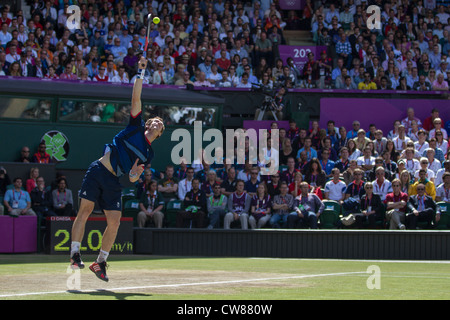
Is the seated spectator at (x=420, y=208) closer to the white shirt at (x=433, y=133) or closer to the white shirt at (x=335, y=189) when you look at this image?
the white shirt at (x=335, y=189)

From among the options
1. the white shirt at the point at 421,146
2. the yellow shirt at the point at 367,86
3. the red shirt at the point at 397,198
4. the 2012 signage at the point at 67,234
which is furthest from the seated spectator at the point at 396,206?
the yellow shirt at the point at 367,86

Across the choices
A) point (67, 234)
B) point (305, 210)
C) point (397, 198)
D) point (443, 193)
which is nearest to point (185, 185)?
point (305, 210)

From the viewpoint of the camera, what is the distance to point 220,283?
356 inches

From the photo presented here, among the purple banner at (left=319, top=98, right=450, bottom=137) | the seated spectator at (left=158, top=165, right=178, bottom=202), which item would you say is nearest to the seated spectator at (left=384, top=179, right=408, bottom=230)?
the seated spectator at (left=158, top=165, right=178, bottom=202)

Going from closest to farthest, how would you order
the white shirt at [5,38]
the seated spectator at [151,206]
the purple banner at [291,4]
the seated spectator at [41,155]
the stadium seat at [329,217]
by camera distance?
the stadium seat at [329,217]
the seated spectator at [151,206]
the seated spectator at [41,155]
the white shirt at [5,38]
the purple banner at [291,4]

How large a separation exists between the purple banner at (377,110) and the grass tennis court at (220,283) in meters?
10.2

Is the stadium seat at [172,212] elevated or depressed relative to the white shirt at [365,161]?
depressed

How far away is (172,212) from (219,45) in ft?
26.0

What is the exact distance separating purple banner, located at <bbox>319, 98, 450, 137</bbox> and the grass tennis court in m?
10.2

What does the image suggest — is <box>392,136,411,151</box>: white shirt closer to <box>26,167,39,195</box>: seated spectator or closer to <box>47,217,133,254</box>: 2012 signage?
<box>47,217,133,254</box>: 2012 signage

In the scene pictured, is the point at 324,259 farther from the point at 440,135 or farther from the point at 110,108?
the point at 110,108

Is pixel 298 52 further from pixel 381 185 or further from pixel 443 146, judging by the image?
pixel 381 185

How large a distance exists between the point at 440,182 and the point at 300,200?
3.68 meters

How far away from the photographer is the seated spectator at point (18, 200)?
55.1 feet
